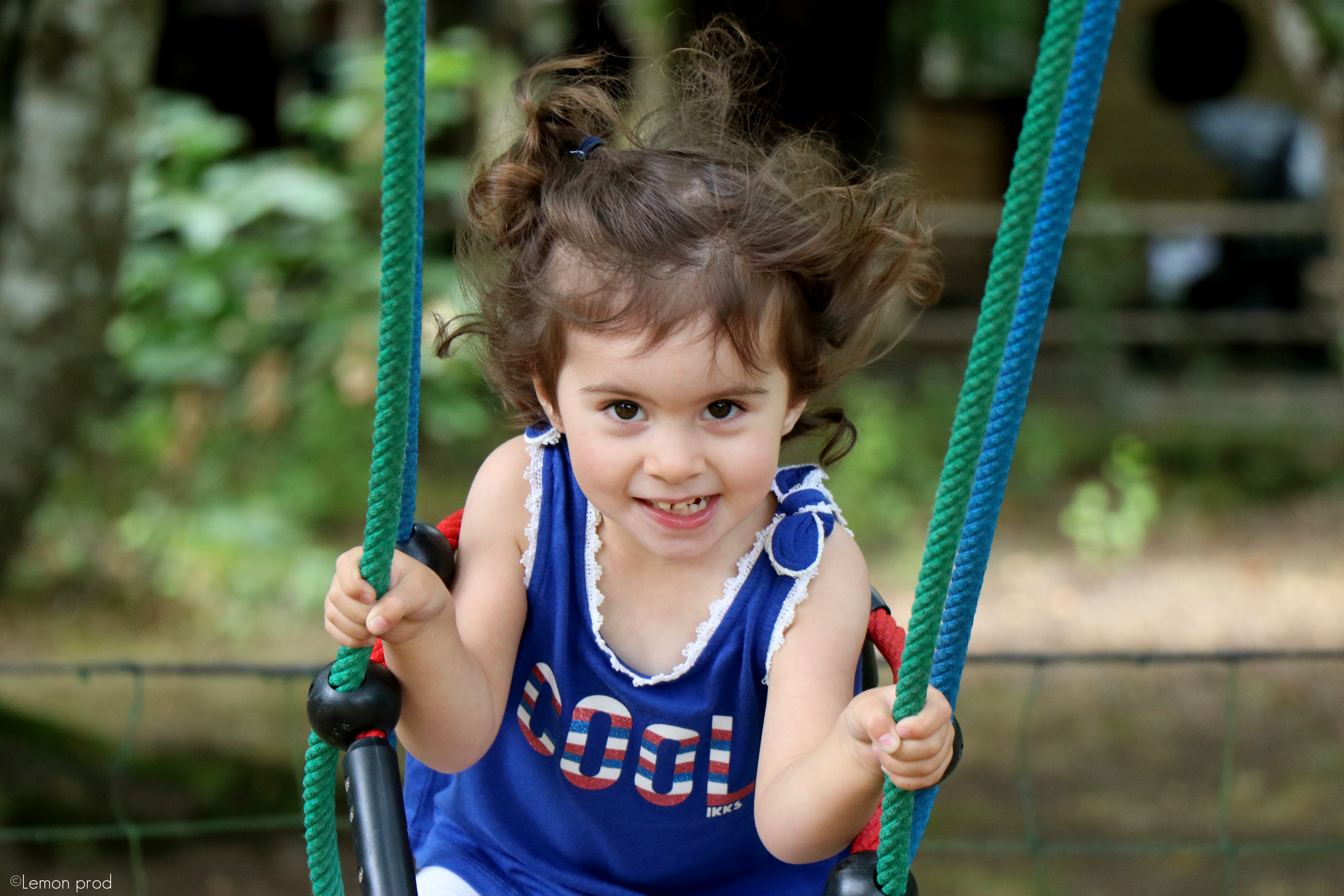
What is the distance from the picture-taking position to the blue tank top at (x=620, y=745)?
139 cm

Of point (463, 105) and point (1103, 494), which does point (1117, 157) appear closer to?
point (1103, 494)

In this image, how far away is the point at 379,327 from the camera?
1.05 metres

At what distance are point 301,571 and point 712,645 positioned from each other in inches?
122

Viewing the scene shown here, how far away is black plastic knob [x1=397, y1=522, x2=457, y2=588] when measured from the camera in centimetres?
128

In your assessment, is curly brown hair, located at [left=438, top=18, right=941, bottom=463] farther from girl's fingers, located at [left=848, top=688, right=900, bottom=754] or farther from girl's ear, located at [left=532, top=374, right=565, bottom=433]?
girl's fingers, located at [left=848, top=688, right=900, bottom=754]

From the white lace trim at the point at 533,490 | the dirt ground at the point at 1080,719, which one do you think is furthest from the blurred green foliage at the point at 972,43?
Result: the white lace trim at the point at 533,490

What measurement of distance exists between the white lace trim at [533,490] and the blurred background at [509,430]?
472 millimetres

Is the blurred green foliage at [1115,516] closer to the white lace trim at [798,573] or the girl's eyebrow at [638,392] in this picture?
the white lace trim at [798,573]

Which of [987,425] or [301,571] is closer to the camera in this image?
[987,425]

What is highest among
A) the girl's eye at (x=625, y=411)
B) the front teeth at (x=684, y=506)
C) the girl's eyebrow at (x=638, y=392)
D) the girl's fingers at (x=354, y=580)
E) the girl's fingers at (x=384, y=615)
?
the girl's eyebrow at (x=638, y=392)

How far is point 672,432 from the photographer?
4.03ft

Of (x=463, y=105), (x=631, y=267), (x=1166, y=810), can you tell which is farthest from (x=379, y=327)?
(x=463, y=105)

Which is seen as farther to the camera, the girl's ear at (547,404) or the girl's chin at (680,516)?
the girl's ear at (547,404)

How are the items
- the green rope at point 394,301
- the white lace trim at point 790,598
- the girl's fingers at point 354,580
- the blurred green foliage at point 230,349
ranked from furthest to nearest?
the blurred green foliage at point 230,349
the white lace trim at point 790,598
the girl's fingers at point 354,580
the green rope at point 394,301
